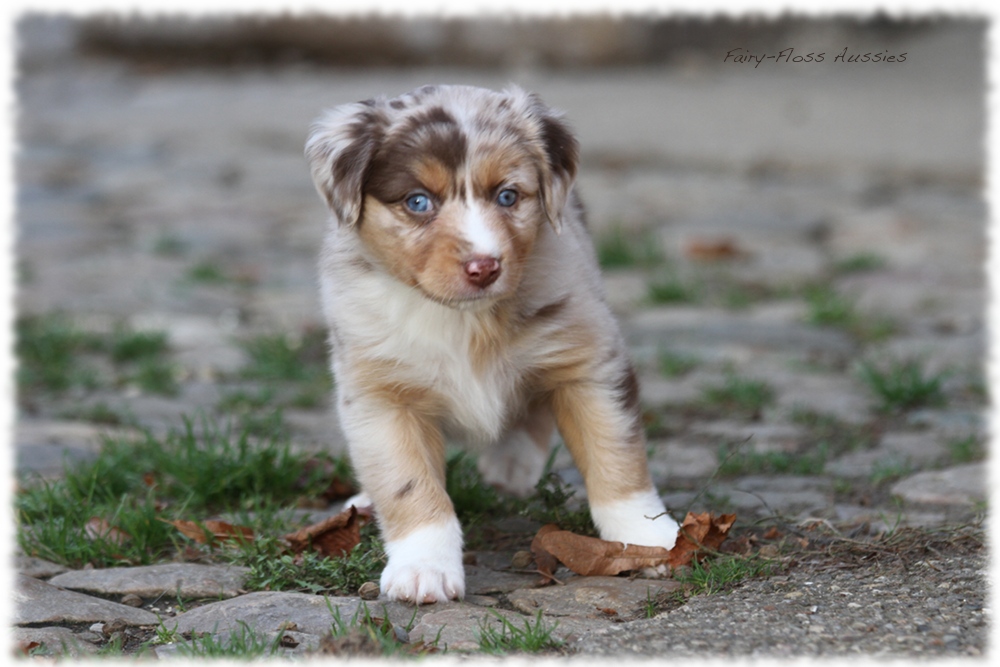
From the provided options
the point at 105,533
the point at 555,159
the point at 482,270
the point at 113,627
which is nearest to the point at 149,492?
the point at 105,533

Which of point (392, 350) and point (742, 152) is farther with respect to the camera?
point (742, 152)

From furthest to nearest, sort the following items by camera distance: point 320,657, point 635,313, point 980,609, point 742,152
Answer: point 742,152
point 635,313
point 980,609
point 320,657

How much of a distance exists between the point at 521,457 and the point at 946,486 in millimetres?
1410

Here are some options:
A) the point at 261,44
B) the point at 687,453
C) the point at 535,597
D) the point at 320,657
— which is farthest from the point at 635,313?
the point at 261,44

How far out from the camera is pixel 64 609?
326 cm

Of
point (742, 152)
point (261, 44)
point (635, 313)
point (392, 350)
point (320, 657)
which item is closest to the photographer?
point (320, 657)

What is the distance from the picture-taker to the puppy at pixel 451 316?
338cm

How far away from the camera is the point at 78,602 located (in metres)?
3.30

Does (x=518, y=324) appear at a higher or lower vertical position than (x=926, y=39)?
lower

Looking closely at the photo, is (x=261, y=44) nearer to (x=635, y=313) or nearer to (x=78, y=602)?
(x=635, y=313)

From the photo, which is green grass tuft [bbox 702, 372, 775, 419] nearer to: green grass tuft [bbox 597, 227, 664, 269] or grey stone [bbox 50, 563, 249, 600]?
green grass tuft [bbox 597, 227, 664, 269]

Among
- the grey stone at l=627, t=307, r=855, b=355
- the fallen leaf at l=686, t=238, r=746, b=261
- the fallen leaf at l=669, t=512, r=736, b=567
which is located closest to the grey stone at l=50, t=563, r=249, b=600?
the fallen leaf at l=669, t=512, r=736, b=567

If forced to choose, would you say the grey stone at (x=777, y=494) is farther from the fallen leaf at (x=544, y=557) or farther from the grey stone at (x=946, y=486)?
the fallen leaf at (x=544, y=557)

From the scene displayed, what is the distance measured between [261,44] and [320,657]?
14.7 metres
